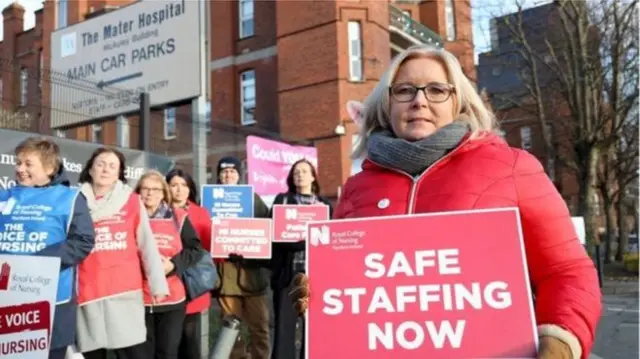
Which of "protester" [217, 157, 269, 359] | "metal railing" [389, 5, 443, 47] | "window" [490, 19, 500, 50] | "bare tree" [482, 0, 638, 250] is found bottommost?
"protester" [217, 157, 269, 359]

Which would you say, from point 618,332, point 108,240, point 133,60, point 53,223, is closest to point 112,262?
point 108,240

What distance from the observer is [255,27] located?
1146 inches

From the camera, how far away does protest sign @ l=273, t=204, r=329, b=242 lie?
6227 mm

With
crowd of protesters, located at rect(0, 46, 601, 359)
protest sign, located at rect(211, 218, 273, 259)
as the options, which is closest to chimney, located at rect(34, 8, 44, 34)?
crowd of protesters, located at rect(0, 46, 601, 359)

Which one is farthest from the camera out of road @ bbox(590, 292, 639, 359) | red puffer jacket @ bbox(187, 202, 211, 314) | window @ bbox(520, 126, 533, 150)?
window @ bbox(520, 126, 533, 150)

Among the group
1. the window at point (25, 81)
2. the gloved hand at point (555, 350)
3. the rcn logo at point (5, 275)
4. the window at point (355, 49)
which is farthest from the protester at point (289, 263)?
the window at point (355, 49)

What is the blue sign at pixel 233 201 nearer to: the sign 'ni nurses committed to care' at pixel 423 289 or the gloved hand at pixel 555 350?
the sign 'ni nurses committed to care' at pixel 423 289

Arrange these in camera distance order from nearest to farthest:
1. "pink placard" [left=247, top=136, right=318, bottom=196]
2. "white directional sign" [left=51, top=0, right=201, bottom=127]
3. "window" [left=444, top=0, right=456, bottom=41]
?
"white directional sign" [left=51, top=0, right=201, bottom=127] → "pink placard" [left=247, top=136, right=318, bottom=196] → "window" [left=444, top=0, right=456, bottom=41]

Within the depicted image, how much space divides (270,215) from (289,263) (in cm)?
75

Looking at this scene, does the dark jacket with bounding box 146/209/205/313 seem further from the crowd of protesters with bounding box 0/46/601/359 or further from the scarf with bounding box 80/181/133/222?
the scarf with bounding box 80/181/133/222

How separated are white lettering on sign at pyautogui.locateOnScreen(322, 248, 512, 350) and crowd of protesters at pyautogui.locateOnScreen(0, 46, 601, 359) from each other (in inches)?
5.1

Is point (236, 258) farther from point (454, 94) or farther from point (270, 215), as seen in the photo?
point (454, 94)

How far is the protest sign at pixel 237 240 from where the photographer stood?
247 inches

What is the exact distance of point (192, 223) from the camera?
6004 mm
